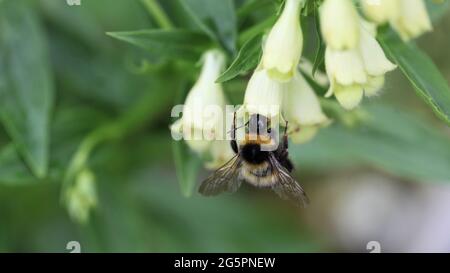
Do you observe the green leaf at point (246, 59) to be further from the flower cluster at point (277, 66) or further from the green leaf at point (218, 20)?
the green leaf at point (218, 20)

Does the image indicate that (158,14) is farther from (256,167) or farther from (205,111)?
(256,167)

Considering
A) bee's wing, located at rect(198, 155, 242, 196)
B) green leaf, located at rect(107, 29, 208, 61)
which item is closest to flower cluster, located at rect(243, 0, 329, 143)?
bee's wing, located at rect(198, 155, 242, 196)

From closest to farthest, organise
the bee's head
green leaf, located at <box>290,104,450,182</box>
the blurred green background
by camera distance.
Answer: the bee's head
the blurred green background
green leaf, located at <box>290,104,450,182</box>

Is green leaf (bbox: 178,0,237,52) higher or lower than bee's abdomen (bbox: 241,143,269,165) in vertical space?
higher

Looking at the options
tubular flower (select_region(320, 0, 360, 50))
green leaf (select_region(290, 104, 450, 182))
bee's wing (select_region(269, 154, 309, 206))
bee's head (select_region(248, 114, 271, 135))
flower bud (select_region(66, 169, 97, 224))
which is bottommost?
bee's wing (select_region(269, 154, 309, 206))

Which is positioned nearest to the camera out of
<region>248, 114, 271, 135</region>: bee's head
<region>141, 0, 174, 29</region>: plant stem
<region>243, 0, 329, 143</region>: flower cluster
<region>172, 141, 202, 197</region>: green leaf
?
<region>243, 0, 329, 143</region>: flower cluster

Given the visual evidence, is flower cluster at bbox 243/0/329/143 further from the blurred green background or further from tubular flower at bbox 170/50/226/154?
the blurred green background
